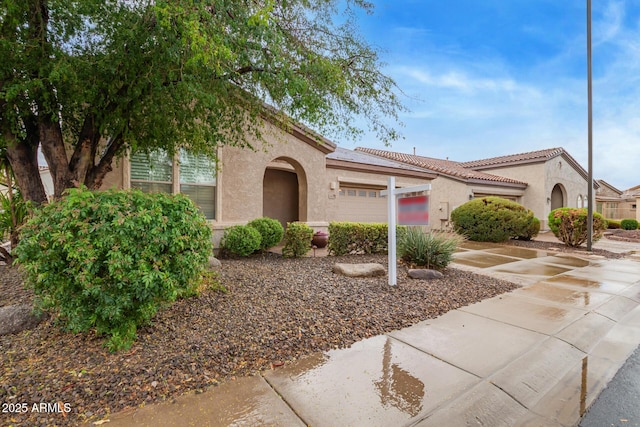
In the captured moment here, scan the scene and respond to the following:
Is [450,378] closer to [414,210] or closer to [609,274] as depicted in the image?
[414,210]

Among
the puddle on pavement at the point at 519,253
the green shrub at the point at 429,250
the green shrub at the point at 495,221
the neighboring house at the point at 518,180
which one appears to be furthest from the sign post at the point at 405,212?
the neighboring house at the point at 518,180

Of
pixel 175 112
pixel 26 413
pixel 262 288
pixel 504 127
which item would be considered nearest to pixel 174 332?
pixel 26 413

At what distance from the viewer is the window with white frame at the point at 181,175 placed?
26.2ft

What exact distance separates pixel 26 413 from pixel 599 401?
179 inches

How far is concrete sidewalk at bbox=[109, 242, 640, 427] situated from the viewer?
2.33 metres

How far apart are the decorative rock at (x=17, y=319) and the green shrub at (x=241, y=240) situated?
4.51 meters

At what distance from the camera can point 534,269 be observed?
8047 mm

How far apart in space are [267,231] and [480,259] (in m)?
6.30

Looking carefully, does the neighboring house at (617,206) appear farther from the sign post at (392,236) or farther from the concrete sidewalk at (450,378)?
the sign post at (392,236)

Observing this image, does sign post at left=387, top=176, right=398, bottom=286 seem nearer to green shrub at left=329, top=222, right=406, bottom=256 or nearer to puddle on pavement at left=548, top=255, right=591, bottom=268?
green shrub at left=329, top=222, right=406, bottom=256

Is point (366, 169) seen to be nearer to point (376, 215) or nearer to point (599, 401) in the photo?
point (376, 215)

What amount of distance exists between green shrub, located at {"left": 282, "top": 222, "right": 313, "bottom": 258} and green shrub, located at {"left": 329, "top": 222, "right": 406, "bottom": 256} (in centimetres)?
72

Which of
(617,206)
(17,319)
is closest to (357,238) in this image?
(17,319)

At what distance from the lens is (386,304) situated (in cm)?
473
